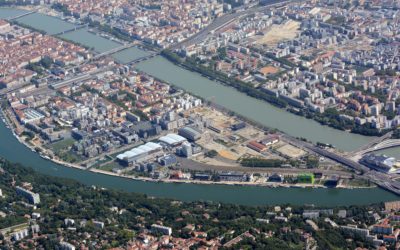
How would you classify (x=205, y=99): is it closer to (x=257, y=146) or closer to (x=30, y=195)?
(x=257, y=146)

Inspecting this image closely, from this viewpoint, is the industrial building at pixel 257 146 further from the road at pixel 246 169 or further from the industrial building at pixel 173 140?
the industrial building at pixel 173 140

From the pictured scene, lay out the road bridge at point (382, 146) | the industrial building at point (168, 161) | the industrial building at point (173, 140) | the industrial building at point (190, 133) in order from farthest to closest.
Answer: the industrial building at point (190, 133)
the industrial building at point (173, 140)
the industrial building at point (168, 161)
the road bridge at point (382, 146)

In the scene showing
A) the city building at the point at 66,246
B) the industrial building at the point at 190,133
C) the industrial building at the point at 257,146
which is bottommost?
the city building at the point at 66,246

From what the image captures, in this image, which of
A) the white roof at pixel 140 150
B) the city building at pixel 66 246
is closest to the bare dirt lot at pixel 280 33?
the white roof at pixel 140 150

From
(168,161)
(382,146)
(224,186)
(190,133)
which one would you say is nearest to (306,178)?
(224,186)

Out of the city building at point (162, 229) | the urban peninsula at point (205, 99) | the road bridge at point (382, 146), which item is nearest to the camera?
the city building at point (162, 229)

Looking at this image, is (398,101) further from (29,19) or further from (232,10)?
(29,19)
